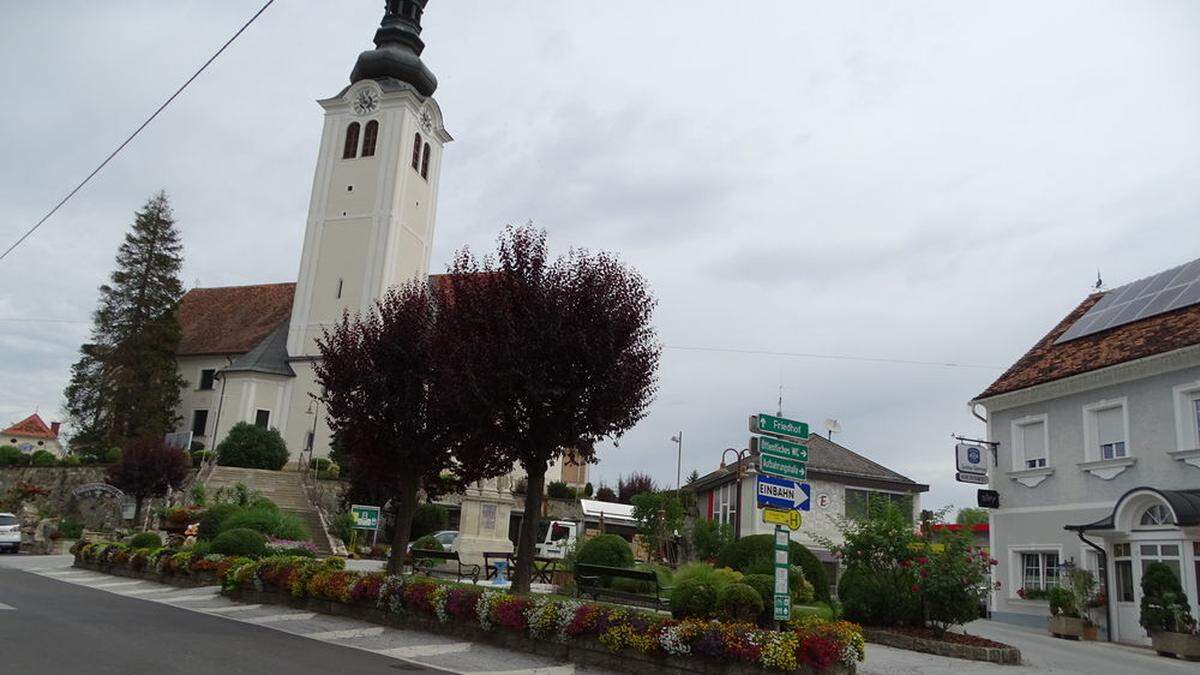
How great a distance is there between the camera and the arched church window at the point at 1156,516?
59.6ft

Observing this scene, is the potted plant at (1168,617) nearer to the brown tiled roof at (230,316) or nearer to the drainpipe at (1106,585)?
the drainpipe at (1106,585)

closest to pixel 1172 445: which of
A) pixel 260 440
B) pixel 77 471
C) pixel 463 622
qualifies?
pixel 463 622

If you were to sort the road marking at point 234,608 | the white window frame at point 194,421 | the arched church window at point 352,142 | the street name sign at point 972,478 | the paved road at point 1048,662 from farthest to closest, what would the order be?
1. the arched church window at point 352,142
2. the white window frame at point 194,421
3. the street name sign at point 972,478
4. the road marking at point 234,608
5. the paved road at point 1048,662

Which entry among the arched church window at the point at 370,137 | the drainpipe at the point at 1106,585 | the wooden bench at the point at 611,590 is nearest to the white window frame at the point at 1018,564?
the drainpipe at the point at 1106,585

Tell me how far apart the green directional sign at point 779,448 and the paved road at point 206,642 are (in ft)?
12.0

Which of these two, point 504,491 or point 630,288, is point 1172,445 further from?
point 504,491

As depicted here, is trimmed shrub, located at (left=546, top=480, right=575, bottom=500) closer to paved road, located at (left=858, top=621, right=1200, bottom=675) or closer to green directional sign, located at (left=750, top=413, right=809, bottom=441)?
paved road, located at (left=858, top=621, right=1200, bottom=675)

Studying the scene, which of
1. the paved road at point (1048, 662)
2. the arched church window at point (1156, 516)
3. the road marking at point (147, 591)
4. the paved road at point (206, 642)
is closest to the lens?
the paved road at point (206, 642)

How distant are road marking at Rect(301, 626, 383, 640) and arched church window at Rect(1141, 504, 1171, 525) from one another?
1626 cm

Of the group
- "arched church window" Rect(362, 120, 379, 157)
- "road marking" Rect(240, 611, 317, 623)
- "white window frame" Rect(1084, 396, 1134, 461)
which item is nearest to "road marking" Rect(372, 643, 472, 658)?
"road marking" Rect(240, 611, 317, 623)

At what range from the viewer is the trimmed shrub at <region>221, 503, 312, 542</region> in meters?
23.0

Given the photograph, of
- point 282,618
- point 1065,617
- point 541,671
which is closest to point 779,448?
point 541,671

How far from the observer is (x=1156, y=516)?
1855 cm

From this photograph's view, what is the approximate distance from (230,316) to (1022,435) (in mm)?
52831
